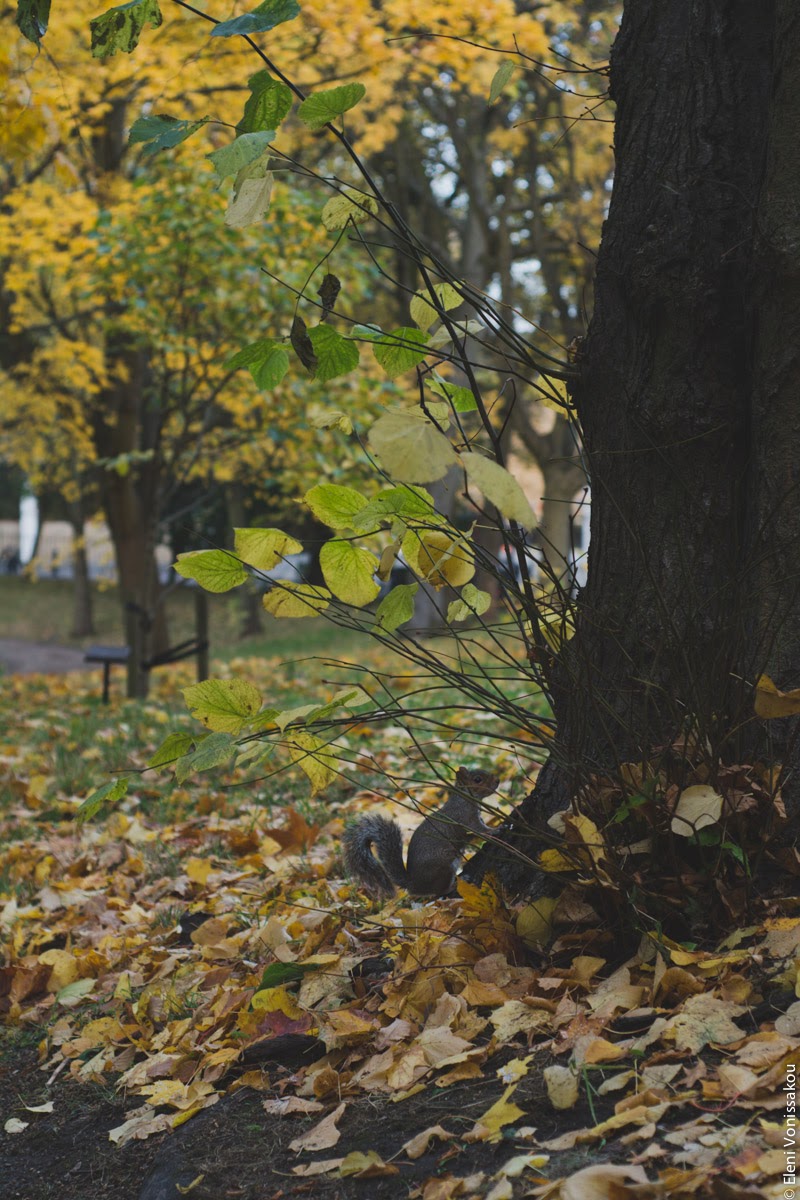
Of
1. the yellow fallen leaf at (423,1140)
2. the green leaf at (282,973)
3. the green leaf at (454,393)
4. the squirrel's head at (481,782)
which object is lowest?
the yellow fallen leaf at (423,1140)

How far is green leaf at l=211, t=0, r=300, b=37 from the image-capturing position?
1802 mm

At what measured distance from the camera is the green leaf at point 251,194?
1931 millimetres

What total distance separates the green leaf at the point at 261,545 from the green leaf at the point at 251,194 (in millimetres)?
696

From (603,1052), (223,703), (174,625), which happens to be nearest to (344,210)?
(223,703)

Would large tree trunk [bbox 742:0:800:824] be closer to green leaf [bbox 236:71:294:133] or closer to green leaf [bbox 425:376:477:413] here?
green leaf [bbox 425:376:477:413]

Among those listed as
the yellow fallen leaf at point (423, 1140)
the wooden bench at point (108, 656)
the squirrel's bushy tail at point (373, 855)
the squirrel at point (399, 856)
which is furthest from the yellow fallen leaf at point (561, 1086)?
the wooden bench at point (108, 656)

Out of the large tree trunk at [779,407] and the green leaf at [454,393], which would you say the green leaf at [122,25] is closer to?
the green leaf at [454,393]

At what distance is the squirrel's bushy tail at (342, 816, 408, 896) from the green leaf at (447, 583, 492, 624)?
2.70 feet

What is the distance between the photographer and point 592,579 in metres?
2.55

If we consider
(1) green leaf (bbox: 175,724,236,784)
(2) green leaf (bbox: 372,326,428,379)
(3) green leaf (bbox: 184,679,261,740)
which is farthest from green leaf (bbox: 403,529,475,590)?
(1) green leaf (bbox: 175,724,236,784)

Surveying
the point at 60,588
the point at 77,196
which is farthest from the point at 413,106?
the point at 60,588

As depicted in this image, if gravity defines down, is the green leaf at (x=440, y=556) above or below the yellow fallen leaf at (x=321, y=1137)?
above

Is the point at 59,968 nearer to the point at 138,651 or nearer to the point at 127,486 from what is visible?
the point at 138,651

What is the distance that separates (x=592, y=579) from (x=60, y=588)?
34.9 m
